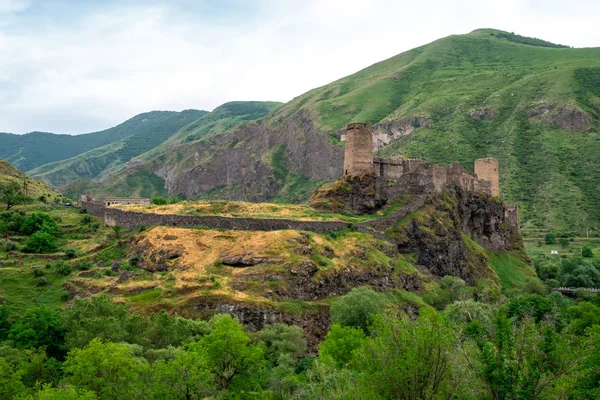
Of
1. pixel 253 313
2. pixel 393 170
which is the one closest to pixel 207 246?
pixel 253 313

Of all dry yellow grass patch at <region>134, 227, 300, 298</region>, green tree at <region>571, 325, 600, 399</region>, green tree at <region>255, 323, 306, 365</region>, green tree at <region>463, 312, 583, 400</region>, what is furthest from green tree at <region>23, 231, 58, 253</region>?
green tree at <region>571, 325, 600, 399</region>

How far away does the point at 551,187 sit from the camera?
462ft

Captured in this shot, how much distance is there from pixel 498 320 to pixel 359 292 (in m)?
25.3

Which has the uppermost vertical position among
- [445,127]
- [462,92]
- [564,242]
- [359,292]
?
[462,92]

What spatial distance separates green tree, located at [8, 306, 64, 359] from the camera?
39062 millimetres

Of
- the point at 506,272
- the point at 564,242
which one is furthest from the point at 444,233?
the point at 564,242

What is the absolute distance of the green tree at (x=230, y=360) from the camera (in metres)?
32.2

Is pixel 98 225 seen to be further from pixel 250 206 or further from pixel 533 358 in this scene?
pixel 533 358

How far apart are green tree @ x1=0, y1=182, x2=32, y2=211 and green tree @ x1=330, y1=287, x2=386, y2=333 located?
145 ft

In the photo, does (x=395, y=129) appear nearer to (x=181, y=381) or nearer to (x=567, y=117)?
(x=567, y=117)

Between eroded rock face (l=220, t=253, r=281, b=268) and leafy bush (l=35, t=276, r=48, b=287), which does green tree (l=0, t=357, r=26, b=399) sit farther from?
eroded rock face (l=220, t=253, r=281, b=268)

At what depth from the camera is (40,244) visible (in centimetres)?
5669

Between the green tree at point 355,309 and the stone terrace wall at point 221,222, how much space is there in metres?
12.7

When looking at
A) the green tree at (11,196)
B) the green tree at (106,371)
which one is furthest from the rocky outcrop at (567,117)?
the green tree at (106,371)
